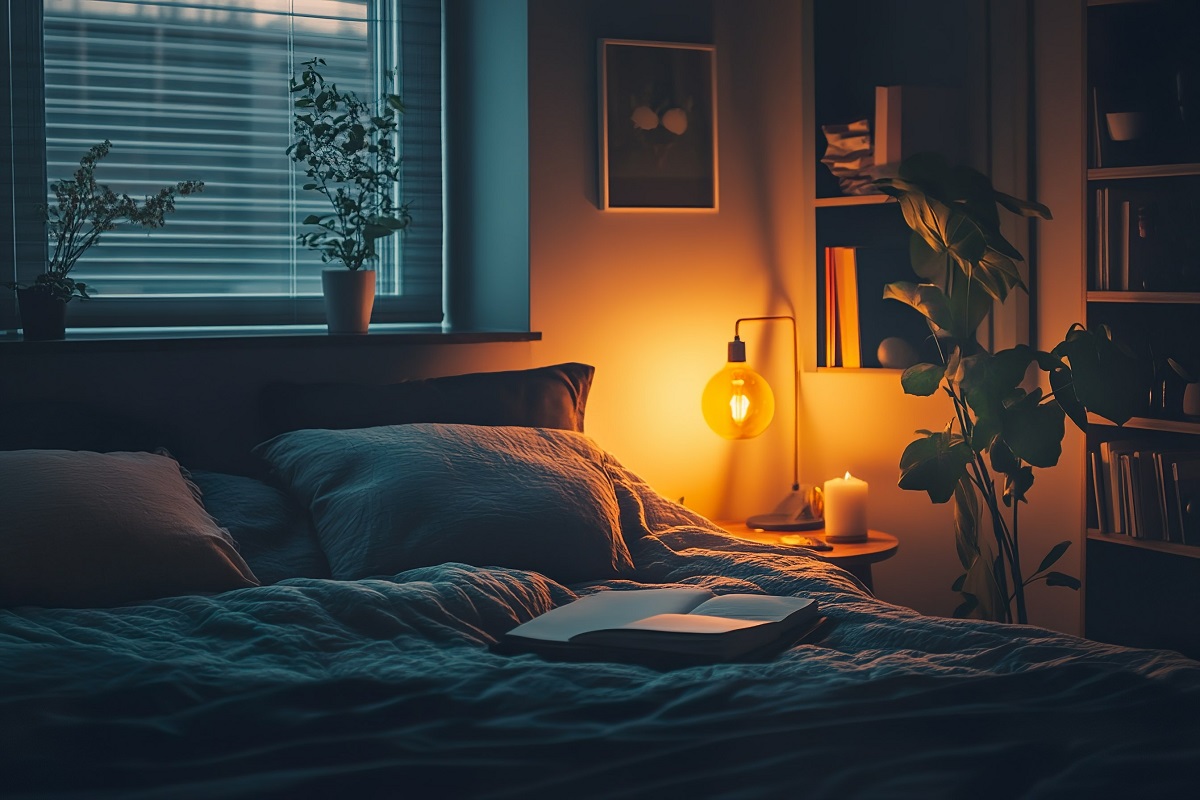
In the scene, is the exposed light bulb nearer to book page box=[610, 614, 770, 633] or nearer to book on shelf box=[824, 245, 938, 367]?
book on shelf box=[824, 245, 938, 367]

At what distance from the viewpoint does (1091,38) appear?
9.89ft

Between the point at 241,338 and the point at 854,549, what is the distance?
1498mm

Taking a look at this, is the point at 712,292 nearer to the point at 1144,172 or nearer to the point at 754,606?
the point at 1144,172

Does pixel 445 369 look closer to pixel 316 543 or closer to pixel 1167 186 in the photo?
pixel 316 543

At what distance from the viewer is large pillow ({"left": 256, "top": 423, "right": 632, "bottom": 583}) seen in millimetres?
2342

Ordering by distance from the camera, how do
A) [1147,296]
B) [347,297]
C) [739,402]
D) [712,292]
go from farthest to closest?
1. [712,292]
2. [739,402]
3. [347,297]
4. [1147,296]

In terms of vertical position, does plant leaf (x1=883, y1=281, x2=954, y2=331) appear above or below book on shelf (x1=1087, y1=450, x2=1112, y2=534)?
above

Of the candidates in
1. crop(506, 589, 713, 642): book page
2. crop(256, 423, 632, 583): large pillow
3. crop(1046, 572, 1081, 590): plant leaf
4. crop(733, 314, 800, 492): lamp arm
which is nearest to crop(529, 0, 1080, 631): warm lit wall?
crop(733, 314, 800, 492): lamp arm

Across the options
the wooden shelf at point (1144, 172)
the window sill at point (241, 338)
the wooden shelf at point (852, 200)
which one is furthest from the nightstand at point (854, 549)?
the wooden shelf at point (1144, 172)

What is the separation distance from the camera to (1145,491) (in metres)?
2.99

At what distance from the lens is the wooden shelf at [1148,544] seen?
2.88m

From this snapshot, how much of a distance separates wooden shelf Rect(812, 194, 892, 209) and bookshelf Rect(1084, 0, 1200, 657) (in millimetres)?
509

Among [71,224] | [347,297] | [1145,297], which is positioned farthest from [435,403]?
[1145,297]

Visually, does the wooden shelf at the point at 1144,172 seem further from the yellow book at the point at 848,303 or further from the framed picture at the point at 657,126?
the framed picture at the point at 657,126
